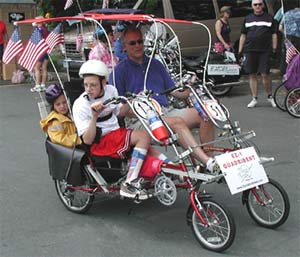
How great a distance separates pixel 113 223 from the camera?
4.94m

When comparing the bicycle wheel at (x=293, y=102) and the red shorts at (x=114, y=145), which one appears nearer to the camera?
the red shorts at (x=114, y=145)

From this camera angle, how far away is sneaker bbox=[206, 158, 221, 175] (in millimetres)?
4340

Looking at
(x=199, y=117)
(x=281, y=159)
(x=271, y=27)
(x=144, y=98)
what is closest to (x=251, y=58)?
(x=271, y=27)

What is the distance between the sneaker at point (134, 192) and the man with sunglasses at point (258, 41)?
5.83 metres

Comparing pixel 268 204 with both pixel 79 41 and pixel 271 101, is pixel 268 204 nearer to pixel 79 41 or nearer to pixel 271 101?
pixel 271 101

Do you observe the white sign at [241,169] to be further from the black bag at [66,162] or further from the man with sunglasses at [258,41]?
the man with sunglasses at [258,41]

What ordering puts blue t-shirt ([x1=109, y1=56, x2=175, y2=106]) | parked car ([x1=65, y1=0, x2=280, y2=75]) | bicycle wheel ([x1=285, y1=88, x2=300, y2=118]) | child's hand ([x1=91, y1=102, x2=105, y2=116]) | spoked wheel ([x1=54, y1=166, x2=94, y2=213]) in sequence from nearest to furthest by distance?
1. child's hand ([x1=91, y1=102, x2=105, y2=116])
2. spoked wheel ([x1=54, y1=166, x2=94, y2=213])
3. blue t-shirt ([x1=109, y1=56, x2=175, y2=106])
4. bicycle wheel ([x1=285, y1=88, x2=300, y2=118])
5. parked car ([x1=65, y1=0, x2=280, y2=75])

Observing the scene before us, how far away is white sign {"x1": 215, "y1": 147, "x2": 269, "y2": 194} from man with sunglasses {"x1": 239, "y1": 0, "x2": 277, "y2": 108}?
574cm

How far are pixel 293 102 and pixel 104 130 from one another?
16.5ft

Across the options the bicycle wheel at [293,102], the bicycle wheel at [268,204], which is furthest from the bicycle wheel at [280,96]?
the bicycle wheel at [268,204]

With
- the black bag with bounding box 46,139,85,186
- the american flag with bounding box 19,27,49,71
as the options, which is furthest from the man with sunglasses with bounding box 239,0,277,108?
the black bag with bounding box 46,139,85,186

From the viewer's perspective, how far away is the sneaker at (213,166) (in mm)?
4340

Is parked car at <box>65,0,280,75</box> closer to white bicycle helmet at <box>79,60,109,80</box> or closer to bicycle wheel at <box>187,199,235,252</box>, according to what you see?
white bicycle helmet at <box>79,60,109,80</box>

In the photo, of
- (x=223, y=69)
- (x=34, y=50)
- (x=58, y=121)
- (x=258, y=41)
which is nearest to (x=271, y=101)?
(x=258, y=41)
